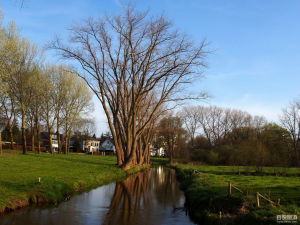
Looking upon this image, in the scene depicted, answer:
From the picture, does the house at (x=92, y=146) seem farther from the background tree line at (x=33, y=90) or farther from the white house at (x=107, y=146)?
the background tree line at (x=33, y=90)

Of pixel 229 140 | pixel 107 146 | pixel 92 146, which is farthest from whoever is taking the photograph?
pixel 107 146

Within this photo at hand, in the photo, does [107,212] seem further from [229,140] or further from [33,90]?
[229,140]

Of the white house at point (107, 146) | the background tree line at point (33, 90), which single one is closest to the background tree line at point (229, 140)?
the background tree line at point (33, 90)

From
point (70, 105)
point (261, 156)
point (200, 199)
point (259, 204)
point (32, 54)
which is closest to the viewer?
point (259, 204)

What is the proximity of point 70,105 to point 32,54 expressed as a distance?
45.6 ft

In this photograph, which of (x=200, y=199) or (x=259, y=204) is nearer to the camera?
(x=259, y=204)

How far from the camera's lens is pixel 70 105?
5134 centimetres

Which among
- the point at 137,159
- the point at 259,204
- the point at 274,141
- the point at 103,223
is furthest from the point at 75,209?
the point at 274,141

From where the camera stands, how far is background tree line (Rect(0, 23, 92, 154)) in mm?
33469

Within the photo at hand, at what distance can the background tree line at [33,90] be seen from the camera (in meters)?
33.5

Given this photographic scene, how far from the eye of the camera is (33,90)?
39406 millimetres

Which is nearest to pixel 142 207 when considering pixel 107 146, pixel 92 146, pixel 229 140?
pixel 229 140

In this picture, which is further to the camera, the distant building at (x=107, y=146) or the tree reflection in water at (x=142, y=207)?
the distant building at (x=107, y=146)

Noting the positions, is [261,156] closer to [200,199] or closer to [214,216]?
[200,199]
